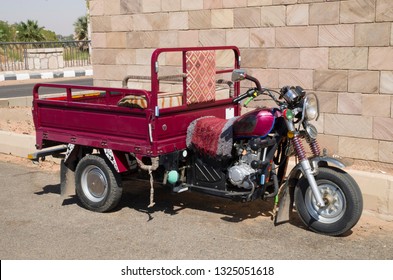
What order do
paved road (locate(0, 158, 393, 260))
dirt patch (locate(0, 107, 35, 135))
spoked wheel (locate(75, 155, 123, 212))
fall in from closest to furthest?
paved road (locate(0, 158, 393, 260)), spoked wheel (locate(75, 155, 123, 212)), dirt patch (locate(0, 107, 35, 135))

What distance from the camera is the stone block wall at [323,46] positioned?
711 cm

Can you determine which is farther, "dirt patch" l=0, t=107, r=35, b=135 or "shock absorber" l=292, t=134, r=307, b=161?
"dirt patch" l=0, t=107, r=35, b=135

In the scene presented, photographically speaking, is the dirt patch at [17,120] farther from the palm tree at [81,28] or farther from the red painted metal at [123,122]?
the palm tree at [81,28]

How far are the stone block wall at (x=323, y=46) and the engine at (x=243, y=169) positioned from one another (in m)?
2.32

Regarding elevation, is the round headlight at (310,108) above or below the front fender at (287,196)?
above

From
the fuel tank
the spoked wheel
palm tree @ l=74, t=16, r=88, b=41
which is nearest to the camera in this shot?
the fuel tank

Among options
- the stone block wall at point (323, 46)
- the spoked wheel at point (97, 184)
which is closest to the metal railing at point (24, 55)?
the stone block wall at point (323, 46)

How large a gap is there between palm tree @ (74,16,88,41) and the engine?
178 feet

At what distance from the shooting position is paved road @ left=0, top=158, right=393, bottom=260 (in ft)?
16.7

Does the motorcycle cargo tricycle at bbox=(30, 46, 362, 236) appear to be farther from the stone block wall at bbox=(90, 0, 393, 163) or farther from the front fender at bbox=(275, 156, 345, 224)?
the stone block wall at bbox=(90, 0, 393, 163)

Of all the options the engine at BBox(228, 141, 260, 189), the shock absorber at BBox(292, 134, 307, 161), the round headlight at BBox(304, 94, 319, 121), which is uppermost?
the round headlight at BBox(304, 94, 319, 121)

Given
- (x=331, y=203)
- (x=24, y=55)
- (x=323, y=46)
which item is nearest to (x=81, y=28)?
(x=24, y=55)

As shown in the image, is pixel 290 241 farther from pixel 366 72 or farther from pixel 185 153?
pixel 366 72

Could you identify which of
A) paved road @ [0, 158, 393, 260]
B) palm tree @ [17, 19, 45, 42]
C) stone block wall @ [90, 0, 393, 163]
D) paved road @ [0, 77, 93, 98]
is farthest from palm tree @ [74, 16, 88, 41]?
paved road @ [0, 158, 393, 260]
